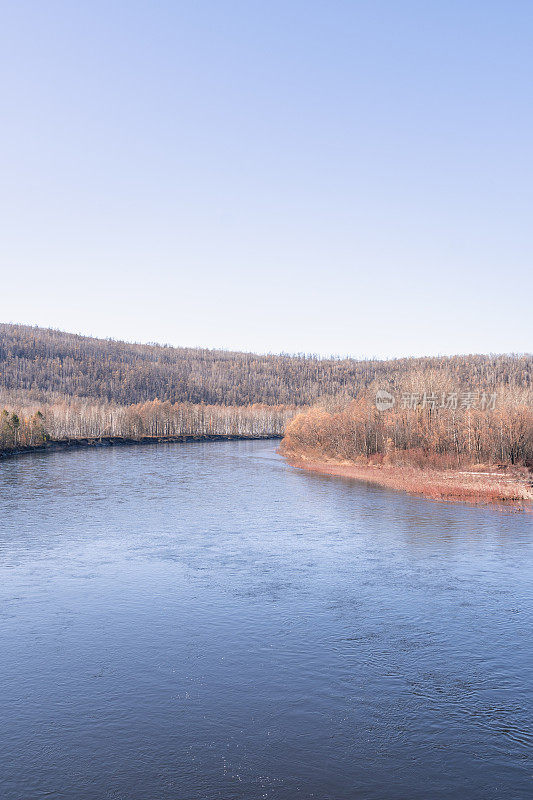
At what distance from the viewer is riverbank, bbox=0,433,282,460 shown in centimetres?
9060

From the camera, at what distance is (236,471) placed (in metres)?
65.1

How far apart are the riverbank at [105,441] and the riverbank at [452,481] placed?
47450mm

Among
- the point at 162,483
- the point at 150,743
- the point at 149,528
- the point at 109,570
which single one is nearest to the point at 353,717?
the point at 150,743

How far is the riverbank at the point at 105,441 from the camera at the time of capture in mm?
90600

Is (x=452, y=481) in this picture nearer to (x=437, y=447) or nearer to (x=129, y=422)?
(x=437, y=447)

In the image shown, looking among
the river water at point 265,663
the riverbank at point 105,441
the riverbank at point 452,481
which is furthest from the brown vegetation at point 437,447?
the riverbank at point 105,441

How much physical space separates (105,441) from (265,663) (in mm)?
108745

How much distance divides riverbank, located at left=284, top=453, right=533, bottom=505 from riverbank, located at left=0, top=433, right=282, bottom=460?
1868 inches

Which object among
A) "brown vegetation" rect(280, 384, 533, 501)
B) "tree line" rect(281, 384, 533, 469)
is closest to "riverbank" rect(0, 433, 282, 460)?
"tree line" rect(281, 384, 533, 469)

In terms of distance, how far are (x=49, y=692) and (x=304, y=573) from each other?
11.7 m

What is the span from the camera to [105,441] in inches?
4692

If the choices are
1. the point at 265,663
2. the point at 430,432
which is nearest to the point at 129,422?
the point at 430,432

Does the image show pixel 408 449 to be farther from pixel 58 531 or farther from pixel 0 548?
pixel 0 548

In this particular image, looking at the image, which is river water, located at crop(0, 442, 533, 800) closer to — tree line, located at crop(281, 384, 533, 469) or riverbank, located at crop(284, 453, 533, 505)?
riverbank, located at crop(284, 453, 533, 505)
